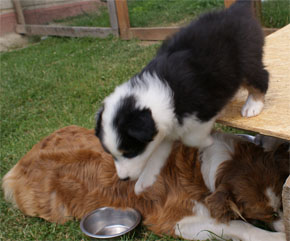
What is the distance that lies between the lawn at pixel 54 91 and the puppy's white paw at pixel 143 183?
331 mm

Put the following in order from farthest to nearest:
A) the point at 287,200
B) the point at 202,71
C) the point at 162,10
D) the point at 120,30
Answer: the point at 120,30 → the point at 162,10 → the point at 202,71 → the point at 287,200

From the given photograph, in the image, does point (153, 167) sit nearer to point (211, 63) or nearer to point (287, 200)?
point (211, 63)

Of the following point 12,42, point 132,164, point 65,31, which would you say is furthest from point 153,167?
point 12,42

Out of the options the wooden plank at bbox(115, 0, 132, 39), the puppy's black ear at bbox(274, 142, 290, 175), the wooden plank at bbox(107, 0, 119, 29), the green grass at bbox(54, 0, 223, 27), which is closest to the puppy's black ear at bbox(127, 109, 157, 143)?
the puppy's black ear at bbox(274, 142, 290, 175)

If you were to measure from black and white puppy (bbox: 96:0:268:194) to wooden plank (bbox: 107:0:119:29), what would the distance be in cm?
581

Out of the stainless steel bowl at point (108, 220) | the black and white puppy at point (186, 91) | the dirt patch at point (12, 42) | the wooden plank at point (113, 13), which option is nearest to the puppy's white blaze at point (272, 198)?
the black and white puppy at point (186, 91)

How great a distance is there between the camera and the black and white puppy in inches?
101

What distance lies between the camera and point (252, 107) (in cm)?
288

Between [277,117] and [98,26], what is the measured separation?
24.6 ft

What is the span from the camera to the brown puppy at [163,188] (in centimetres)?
266

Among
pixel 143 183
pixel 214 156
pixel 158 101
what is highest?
pixel 158 101

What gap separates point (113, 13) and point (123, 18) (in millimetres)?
254

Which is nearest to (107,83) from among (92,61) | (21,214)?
(92,61)

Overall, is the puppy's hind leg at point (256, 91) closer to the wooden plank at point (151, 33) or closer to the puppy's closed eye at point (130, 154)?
the puppy's closed eye at point (130, 154)
